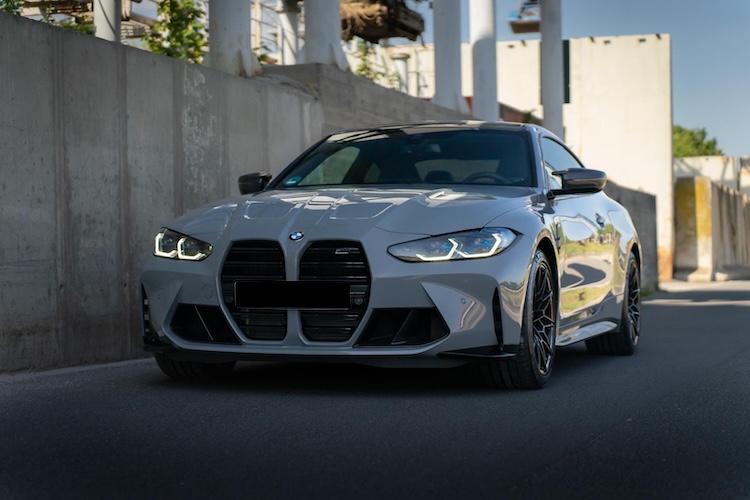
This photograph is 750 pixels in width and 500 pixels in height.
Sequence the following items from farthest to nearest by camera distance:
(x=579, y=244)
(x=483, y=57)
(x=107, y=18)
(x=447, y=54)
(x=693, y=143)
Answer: (x=693, y=143)
(x=483, y=57)
(x=447, y=54)
(x=107, y=18)
(x=579, y=244)

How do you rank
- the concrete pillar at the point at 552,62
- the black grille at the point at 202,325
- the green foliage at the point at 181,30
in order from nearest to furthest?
the black grille at the point at 202,325 < the green foliage at the point at 181,30 < the concrete pillar at the point at 552,62

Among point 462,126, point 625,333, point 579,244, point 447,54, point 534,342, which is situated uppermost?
point 447,54

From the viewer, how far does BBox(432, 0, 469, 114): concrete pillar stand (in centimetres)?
2106

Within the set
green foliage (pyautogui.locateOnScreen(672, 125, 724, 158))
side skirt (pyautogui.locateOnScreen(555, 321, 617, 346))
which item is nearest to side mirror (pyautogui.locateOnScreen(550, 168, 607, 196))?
side skirt (pyautogui.locateOnScreen(555, 321, 617, 346))

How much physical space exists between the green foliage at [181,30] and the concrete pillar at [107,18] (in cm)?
155

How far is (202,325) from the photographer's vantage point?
6.41 m

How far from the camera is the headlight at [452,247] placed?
6.14 meters

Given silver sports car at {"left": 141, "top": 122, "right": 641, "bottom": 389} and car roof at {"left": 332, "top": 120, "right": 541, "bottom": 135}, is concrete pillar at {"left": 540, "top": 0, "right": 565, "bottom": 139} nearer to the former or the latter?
car roof at {"left": 332, "top": 120, "right": 541, "bottom": 135}

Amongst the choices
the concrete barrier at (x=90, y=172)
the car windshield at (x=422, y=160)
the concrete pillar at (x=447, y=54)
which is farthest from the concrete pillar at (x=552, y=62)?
the car windshield at (x=422, y=160)

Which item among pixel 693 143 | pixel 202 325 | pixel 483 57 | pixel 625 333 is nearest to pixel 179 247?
pixel 202 325

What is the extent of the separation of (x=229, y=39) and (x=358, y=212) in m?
6.85

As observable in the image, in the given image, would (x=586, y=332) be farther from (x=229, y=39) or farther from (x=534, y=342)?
(x=229, y=39)

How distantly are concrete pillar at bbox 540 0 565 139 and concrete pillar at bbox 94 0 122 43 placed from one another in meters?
9.40

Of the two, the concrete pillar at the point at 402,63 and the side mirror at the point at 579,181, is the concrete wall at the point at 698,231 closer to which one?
the concrete pillar at the point at 402,63
